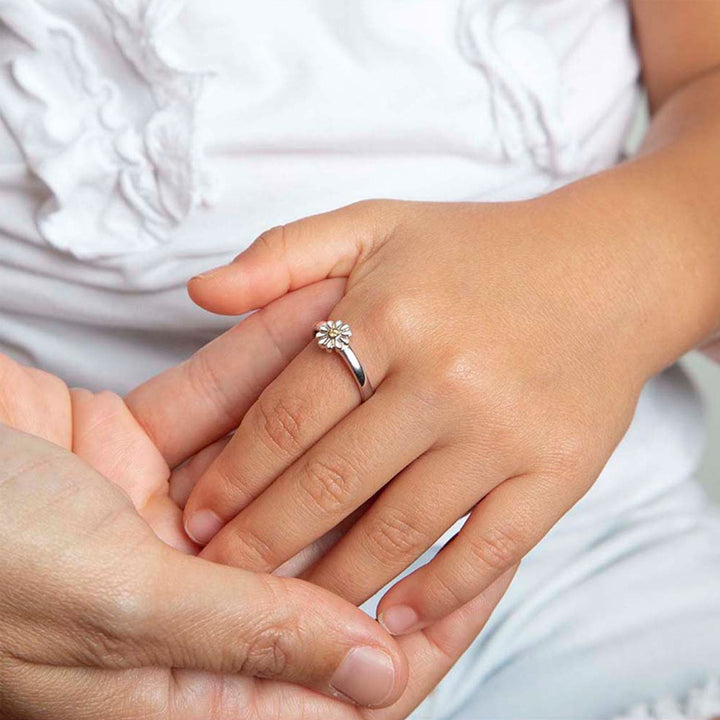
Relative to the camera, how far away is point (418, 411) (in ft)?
2.01

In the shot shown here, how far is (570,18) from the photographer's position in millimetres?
837

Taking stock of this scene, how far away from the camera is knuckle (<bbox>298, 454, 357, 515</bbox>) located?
24.4 inches

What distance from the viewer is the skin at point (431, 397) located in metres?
0.62

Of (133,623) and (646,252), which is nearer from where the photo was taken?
(133,623)

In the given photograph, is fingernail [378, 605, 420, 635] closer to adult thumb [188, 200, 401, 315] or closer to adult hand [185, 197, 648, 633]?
adult hand [185, 197, 648, 633]

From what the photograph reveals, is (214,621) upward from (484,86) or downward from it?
downward

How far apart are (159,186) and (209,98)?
71 millimetres

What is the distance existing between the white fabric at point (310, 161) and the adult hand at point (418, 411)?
5.0 inches

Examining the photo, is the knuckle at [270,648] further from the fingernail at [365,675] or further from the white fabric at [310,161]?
the white fabric at [310,161]

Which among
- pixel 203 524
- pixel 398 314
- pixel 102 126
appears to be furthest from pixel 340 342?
pixel 102 126

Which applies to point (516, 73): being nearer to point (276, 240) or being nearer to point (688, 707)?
point (276, 240)

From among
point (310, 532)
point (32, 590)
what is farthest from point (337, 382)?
point (32, 590)

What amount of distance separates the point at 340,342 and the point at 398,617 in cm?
18

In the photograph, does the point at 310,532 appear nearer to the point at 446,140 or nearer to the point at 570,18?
the point at 446,140
